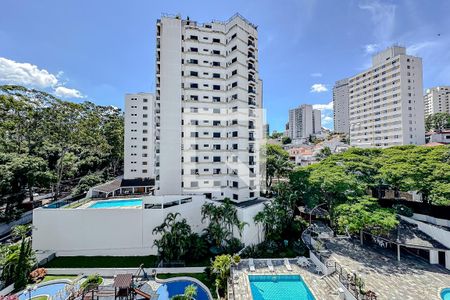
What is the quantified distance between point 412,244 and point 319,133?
140108mm

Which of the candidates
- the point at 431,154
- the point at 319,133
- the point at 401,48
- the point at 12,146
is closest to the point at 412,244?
the point at 431,154

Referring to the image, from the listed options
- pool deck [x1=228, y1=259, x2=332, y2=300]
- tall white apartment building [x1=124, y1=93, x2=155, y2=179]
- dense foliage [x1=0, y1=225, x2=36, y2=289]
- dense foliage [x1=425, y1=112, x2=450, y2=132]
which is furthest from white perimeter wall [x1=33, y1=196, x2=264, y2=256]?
dense foliage [x1=425, y1=112, x2=450, y2=132]

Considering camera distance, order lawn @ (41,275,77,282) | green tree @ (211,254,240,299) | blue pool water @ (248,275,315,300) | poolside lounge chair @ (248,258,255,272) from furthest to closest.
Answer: poolside lounge chair @ (248,258,255,272), lawn @ (41,275,77,282), green tree @ (211,254,240,299), blue pool water @ (248,275,315,300)

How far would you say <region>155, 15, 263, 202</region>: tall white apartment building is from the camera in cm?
3306

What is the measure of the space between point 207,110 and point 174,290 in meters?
24.7

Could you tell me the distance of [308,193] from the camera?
95.7 feet

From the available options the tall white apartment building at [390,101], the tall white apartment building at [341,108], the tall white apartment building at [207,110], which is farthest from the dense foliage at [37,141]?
the tall white apartment building at [341,108]

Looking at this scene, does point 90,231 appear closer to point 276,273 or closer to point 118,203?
point 118,203

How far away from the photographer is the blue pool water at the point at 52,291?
1805 cm

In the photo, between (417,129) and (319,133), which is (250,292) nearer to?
(417,129)

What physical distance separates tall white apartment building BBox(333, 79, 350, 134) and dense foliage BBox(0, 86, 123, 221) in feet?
498

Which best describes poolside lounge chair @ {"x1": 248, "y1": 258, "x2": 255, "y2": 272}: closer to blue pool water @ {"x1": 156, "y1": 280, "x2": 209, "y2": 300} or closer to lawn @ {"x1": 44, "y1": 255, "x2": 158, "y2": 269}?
blue pool water @ {"x1": 156, "y1": 280, "x2": 209, "y2": 300}

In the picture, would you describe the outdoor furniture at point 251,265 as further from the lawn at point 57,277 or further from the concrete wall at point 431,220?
the concrete wall at point 431,220

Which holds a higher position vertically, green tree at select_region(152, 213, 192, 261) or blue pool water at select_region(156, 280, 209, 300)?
green tree at select_region(152, 213, 192, 261)
